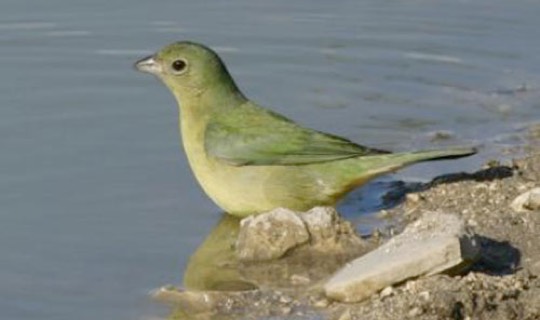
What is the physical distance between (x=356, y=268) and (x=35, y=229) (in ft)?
6.68

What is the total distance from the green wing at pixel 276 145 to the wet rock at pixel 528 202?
820mm

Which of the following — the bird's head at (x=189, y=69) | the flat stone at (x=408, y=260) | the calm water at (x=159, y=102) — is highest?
the bird's head at (x=189, y=69)

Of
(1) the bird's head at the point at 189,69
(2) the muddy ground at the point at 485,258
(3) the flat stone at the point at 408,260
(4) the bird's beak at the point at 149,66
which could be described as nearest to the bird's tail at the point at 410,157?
(2) the muddy ground at the point at 485,258

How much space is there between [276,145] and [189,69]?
2.86 ft

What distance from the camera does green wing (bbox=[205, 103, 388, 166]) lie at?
33.1 ft

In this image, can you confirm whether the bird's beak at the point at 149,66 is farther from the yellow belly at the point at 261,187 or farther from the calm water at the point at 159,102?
the yellow belly at the point at 261,187

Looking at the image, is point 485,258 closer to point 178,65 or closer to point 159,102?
point 178,65

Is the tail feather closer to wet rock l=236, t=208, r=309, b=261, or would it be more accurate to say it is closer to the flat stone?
wet rock l=236, t=208, r=309, b=261

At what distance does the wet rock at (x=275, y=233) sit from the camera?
930 centimetres

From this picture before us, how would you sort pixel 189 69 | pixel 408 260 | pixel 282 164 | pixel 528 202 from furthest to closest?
pixel 189 69 < pixel 282 164 < pixel 528 202 < pixel 408 260

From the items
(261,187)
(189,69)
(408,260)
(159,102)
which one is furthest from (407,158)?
(159,102)

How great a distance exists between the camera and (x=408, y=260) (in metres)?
8.42

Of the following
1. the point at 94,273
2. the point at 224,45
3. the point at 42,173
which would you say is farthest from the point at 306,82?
the point at 94,273

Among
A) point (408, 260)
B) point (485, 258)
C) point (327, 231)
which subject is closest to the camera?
point (408, 260)
